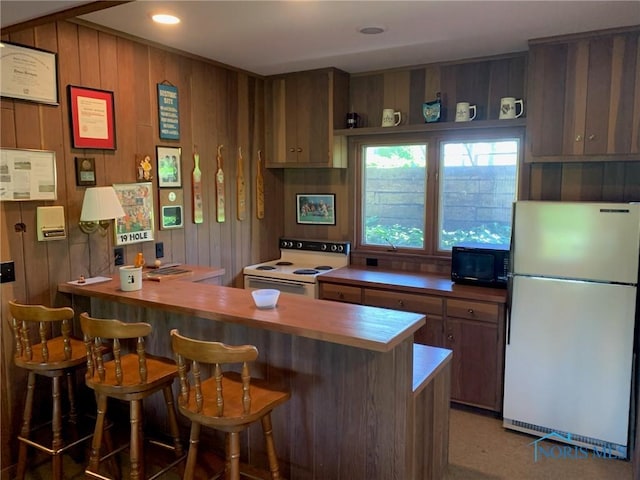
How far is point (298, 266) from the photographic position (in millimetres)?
4324

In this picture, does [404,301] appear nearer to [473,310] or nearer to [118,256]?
[473,310]

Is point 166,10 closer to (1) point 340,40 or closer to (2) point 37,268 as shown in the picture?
(1) point 340,40

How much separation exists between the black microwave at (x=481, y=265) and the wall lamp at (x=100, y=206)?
2.23 metres

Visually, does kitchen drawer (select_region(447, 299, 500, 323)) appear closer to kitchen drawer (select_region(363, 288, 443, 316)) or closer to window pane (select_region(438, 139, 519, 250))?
kitchen drawer (select_region(363, 288, 443, 316))

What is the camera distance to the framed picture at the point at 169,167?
10.9 feet

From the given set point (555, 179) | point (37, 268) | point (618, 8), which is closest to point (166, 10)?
point (37, 268)

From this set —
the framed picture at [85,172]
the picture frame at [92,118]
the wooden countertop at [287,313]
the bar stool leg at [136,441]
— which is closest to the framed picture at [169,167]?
the picture frame at [92,118]

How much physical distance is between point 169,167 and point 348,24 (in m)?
1.50

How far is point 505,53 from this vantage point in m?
3.45

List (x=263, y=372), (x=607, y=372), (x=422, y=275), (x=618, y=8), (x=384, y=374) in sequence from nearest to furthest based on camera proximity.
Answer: (x=384, y=374) → (x=263, y=372) → (x=618, y=8) → (x=607, y=372) → (x=422, y=275)

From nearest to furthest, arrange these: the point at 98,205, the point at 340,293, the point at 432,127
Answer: the point at 98,205 < the point at 432,127 < the point at 340,293

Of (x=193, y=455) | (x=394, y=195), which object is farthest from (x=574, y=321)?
(x=193, y=455)

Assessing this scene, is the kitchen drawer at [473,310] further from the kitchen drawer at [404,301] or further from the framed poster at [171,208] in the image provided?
the framed poster at [171,208]

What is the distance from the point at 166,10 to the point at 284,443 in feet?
7.49
